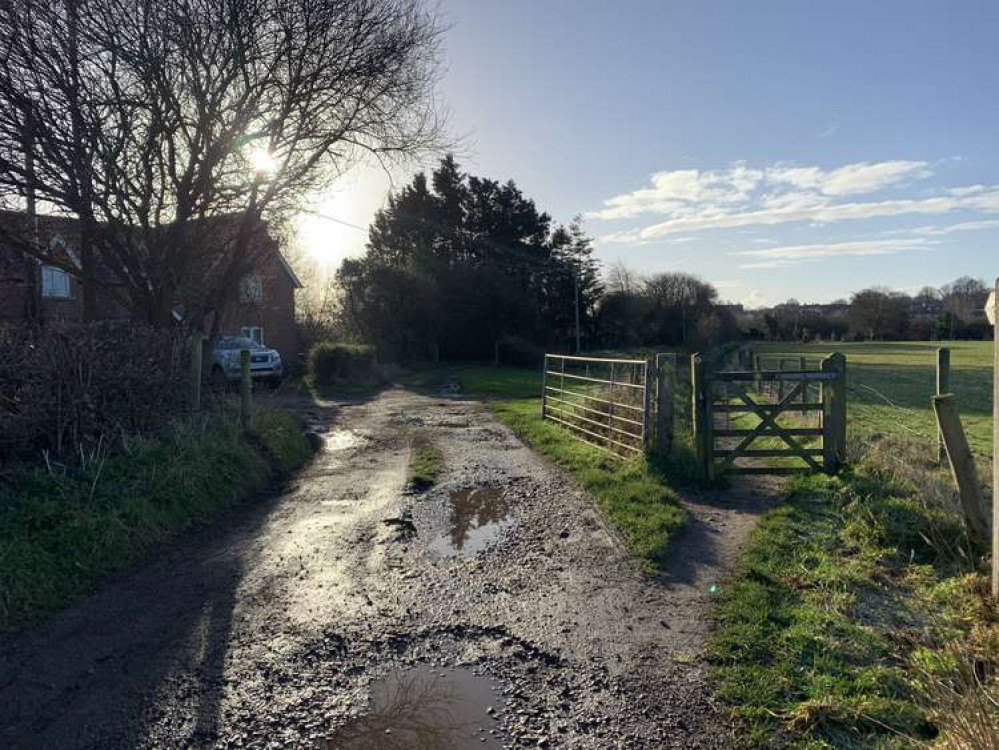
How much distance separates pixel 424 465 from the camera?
420 inches

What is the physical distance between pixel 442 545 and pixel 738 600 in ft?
9.48

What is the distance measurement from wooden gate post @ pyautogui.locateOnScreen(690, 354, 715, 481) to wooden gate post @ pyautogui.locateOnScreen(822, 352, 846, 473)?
149 cm

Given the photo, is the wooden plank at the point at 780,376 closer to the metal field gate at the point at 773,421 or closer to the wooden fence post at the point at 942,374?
the metal field gate at the point at 773,421

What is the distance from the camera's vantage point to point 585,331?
49.9m

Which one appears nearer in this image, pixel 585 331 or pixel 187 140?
pixel 187 140

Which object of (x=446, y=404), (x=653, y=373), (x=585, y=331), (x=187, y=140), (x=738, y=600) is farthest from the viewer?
(x=585, y=331)

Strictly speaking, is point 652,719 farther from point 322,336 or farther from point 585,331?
point 585,331

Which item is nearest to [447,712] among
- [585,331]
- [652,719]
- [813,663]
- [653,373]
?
[652,719]

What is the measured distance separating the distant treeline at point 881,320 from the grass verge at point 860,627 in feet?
250

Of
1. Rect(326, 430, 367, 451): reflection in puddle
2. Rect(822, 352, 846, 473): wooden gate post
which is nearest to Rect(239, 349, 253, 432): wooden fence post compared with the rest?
Rect(326, 430, 367, 451): reflection in puddle

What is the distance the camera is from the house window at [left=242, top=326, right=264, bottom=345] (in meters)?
34.4

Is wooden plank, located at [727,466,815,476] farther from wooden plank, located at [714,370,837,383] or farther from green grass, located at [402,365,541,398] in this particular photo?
green grass, located at [402,365,541,398]

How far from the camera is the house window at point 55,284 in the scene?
25353 mm

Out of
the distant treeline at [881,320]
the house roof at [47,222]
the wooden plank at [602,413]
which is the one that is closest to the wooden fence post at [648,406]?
the wooden plank at [602,413]
